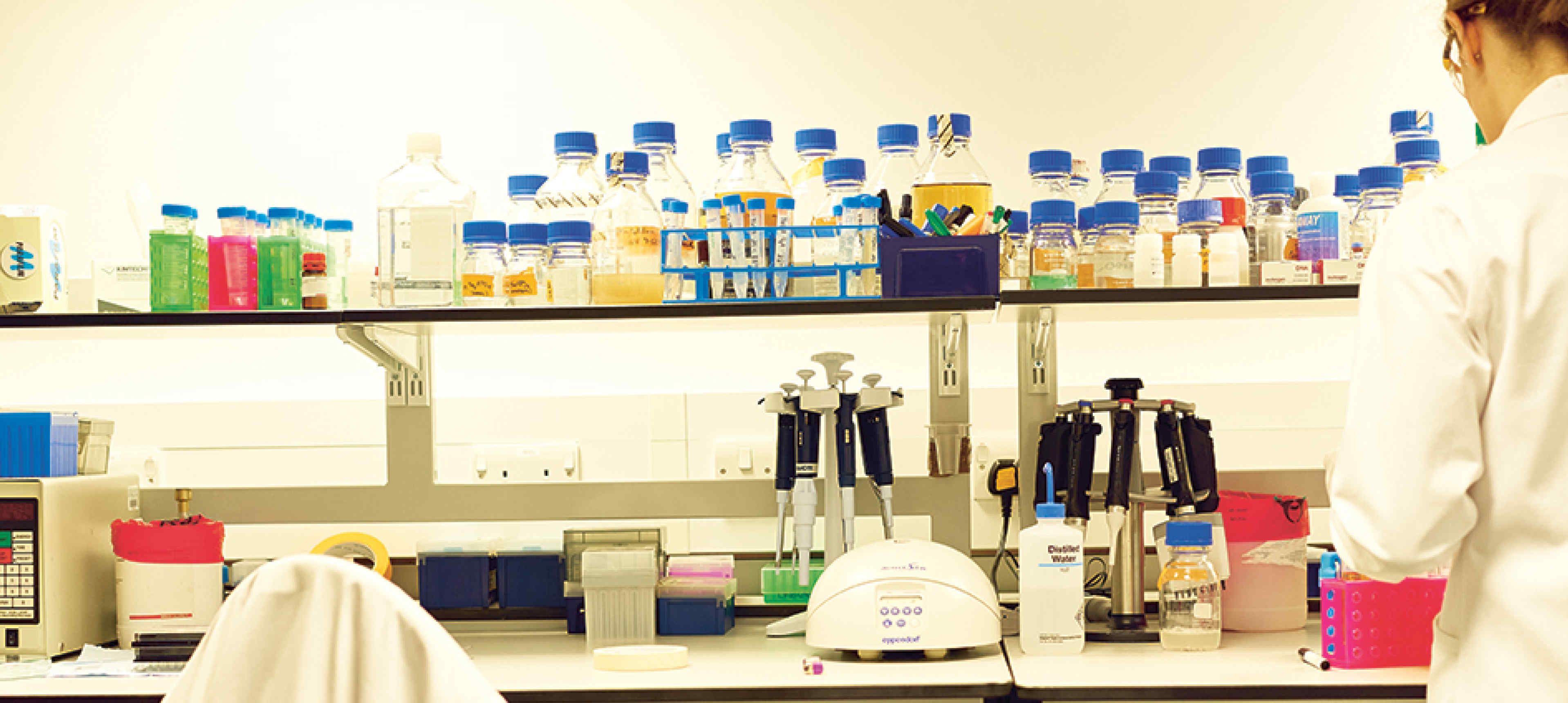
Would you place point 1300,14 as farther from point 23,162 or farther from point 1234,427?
point 23,162

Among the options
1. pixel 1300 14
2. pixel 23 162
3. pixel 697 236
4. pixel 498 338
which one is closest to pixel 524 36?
pixel 498 338

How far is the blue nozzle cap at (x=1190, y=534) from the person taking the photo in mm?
1682

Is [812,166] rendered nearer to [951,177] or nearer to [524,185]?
[951,177]

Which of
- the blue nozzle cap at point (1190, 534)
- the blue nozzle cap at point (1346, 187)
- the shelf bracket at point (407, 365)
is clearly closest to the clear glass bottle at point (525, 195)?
the shelf bracket at point (407, 365)

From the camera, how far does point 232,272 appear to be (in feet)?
6.01

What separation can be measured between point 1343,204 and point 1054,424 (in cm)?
56

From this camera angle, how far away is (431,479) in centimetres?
210

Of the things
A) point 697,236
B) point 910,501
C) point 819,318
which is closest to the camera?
point 697,236

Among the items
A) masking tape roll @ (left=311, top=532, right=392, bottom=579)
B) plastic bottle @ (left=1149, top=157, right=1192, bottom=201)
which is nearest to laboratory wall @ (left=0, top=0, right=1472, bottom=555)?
masking tape roll @ (left=311, top=532, right=392, bottom=579)

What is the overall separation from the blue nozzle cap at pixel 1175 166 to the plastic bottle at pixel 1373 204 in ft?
0.83

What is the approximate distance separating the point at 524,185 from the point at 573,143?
5.0 inches

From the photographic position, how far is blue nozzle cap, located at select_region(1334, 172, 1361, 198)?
1.87 metres

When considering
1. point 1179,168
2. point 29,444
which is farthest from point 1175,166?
point 29,444

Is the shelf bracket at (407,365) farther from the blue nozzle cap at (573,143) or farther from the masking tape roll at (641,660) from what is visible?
the masking tape roll at (641,660)
